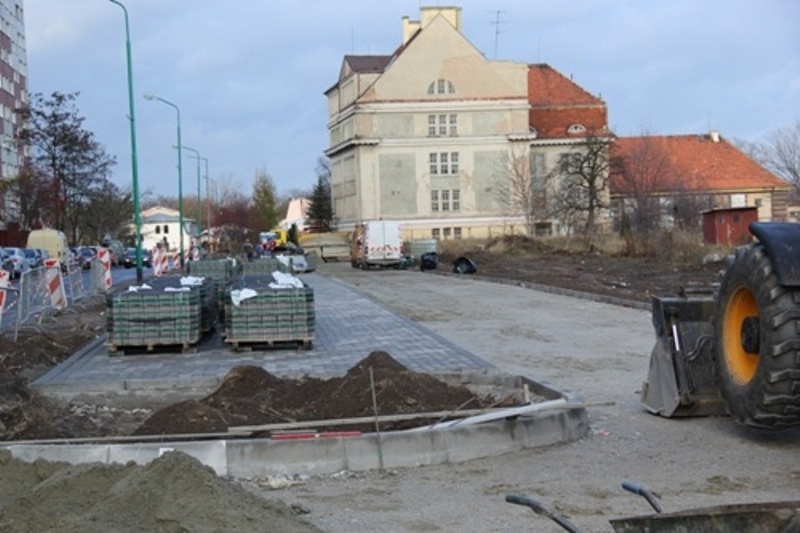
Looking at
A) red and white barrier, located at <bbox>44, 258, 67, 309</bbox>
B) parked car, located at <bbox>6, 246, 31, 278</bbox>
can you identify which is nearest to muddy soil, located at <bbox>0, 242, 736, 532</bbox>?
red and white barrier, located at <bbox>44, 258, 67, 309</bbox>

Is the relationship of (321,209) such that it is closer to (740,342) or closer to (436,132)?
(436,132)

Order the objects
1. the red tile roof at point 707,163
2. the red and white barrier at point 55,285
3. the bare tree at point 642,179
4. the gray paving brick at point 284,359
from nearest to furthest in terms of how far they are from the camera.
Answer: the gray paving brick at point 284,359, the red and white barrier at point 55,285, the bare tree at point 642,179, the red tile roof at point 707,163

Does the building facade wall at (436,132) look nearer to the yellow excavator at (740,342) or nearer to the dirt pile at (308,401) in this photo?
the dirt pile at (308,401)

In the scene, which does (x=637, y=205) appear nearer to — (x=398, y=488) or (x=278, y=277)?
(x=278, y=277)

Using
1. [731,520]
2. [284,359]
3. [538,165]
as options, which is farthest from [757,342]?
[538,165]

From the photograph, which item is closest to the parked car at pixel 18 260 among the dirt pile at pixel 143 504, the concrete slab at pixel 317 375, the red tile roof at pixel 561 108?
the concrete slab at pixel 317 375

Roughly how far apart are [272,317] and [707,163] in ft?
290

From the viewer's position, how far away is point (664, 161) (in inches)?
3433

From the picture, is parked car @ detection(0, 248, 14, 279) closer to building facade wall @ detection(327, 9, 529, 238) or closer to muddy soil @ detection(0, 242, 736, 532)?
muddy soil @ detection(0, 242, 736, 532)

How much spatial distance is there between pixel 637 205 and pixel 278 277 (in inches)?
2084

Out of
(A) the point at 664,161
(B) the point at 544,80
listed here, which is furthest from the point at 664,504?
(B) the point at 544,80

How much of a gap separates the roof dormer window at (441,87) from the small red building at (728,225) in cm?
3671

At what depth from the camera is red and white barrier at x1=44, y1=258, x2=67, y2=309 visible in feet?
80.2

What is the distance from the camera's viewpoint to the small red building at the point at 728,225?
2101 inches
